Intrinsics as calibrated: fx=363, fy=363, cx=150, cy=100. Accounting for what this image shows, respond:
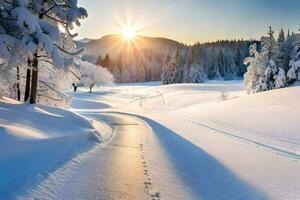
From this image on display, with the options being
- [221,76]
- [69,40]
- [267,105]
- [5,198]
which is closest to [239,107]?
[267,105]

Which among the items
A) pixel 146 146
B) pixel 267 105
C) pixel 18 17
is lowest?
pixel 146 146

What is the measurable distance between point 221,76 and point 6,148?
127m

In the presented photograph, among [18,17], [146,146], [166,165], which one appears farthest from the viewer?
[146,146]

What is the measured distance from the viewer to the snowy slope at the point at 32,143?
291 inches

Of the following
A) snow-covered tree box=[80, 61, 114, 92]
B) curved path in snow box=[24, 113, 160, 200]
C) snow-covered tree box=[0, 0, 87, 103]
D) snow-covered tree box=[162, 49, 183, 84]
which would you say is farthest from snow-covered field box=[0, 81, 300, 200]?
snow-covered tree box=[162, 49, 183, 84]

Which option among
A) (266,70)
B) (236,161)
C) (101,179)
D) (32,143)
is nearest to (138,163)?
(101,179)

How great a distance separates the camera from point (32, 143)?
9578 mm

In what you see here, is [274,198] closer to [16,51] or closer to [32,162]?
[32,162]

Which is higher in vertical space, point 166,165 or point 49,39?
point 49,39

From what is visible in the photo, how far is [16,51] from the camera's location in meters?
13.6

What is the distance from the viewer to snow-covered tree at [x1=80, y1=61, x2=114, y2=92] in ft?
295

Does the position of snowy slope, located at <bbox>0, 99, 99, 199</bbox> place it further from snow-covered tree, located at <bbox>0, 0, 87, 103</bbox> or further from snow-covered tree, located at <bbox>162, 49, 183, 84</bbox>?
snow-covered tree, located at <bbox>162, 49, 183, 84</bbox>

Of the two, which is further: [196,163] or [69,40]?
[69,40]

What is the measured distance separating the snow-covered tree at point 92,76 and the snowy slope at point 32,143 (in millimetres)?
72363
